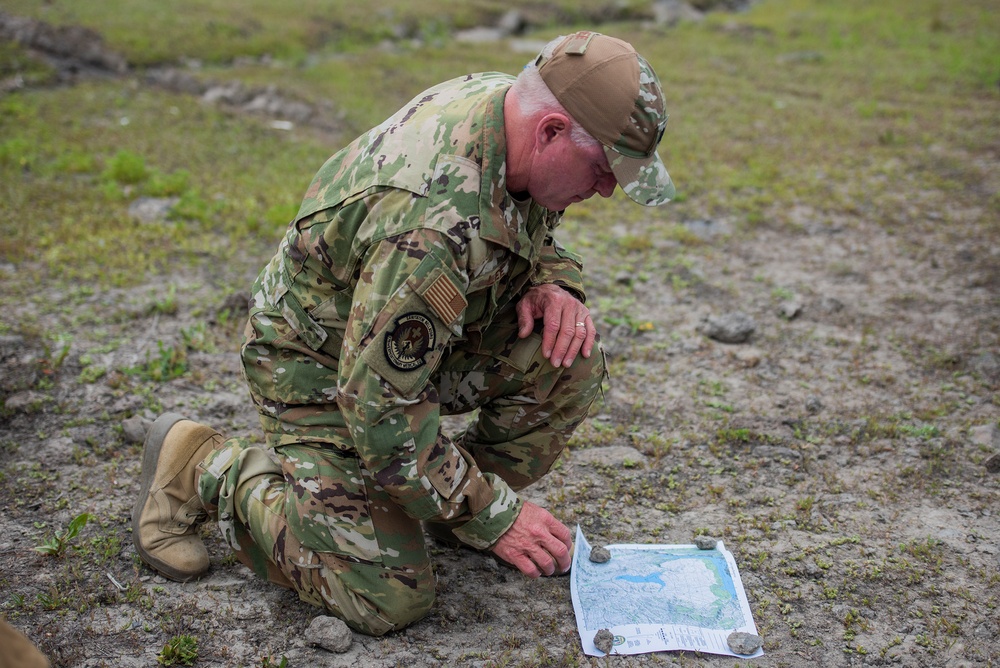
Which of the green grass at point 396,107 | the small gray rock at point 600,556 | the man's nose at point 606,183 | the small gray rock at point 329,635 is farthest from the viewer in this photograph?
the green grass at point 396,107

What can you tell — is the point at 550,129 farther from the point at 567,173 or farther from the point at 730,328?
the point at 730,328

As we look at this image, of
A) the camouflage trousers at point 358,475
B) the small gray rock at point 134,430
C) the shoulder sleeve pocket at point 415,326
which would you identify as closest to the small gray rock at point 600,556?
the camouflage trousers at point 358,475

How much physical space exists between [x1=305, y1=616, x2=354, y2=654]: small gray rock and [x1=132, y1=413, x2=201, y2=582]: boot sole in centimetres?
48

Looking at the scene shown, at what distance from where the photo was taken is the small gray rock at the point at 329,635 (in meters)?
2.52

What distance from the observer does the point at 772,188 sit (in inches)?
254

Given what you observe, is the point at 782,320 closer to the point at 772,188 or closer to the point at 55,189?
the point at 772,188

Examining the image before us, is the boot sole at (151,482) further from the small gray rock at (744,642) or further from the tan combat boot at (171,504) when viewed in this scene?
the small gray rock at (744,642)

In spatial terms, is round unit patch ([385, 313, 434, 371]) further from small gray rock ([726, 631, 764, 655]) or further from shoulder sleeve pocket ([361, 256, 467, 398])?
small gray rock ([726, 631, 764, 655])

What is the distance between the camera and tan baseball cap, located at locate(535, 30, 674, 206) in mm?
2234

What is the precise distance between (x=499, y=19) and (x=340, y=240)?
36.6ft

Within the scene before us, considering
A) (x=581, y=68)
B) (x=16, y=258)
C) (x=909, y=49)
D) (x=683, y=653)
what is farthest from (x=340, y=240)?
(x=909, y=49)

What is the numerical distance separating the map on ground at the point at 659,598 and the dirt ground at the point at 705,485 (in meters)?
0.05

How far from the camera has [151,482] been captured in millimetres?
2797

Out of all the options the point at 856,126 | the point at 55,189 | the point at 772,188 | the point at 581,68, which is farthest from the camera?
the point at 856,126
